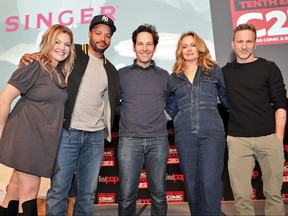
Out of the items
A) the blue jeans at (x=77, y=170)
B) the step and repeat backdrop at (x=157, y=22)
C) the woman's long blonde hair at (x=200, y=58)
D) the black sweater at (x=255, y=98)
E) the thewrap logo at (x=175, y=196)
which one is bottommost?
the thewrap logo at (x=175, y=196)

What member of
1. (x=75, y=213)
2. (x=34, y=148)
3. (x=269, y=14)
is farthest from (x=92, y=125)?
(x=269, y=14)

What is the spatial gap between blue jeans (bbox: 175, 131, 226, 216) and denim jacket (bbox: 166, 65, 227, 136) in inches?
2.4

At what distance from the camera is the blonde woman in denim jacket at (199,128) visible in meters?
1.78

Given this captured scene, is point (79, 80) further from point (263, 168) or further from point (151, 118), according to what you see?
point (263, 168)

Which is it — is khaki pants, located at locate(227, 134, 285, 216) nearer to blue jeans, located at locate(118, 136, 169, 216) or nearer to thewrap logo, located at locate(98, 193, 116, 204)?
blue jeans, located at locate(118, 136, 169, 216)

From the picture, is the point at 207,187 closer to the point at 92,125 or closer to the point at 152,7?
the point at 92,125

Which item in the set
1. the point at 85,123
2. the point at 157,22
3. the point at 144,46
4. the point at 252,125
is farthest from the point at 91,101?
the point at 157,22

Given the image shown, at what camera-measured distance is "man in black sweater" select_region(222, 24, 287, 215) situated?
183cm

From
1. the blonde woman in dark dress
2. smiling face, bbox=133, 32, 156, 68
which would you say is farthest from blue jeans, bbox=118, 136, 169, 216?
smiling face, bbox=133, 32, 156, 68

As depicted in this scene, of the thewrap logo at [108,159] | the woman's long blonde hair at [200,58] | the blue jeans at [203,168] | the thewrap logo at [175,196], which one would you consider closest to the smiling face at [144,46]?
the woman's long blonde hair at [200,58]

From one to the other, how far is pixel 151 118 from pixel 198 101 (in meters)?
0.34

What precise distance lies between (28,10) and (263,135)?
107 inches

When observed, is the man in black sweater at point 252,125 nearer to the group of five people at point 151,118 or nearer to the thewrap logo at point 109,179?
the group of five people at point 151,118

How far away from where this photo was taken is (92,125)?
1845 millimetres
